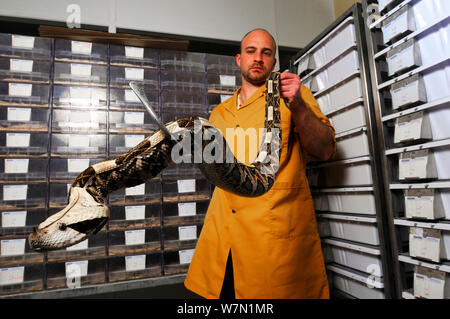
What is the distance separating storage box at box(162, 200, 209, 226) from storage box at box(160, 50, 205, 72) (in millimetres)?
1199

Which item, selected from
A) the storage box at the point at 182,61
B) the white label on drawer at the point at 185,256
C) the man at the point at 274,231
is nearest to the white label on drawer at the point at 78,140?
the storage box at the point at 182,61

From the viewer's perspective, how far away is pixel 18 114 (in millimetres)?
1996

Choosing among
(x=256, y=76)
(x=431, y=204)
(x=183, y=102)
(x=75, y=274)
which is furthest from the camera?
(x=183, y=102)

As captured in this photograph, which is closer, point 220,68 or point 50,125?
point 50,125

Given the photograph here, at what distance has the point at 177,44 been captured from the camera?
2279mm

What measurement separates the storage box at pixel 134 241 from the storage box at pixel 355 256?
135 cm

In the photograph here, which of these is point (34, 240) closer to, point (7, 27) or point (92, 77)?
point (92, 77)

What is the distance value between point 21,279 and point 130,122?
1.39 meters

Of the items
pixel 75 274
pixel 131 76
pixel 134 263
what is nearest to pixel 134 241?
pixel 134 263

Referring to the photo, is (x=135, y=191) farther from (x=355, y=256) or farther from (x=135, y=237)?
(x=355, y=256)

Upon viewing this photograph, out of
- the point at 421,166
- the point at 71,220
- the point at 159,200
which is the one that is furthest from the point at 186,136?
the point at 159,200

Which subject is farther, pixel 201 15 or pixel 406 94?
pixel 201 15

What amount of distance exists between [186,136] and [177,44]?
1862 mm

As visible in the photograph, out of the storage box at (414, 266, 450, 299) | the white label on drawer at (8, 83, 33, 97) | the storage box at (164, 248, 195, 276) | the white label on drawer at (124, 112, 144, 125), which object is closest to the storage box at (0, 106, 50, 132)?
the white label on drawer at (8, 83, 33, 97)
